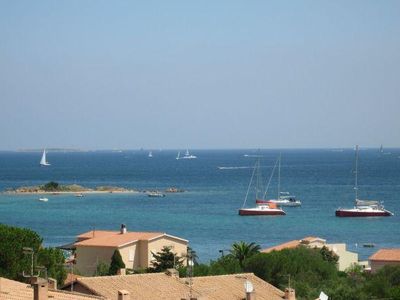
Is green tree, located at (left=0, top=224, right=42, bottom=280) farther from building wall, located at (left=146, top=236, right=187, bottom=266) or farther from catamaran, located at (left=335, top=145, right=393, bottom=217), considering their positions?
catamaran, located at (left=335, top=145, right=393, bottom=217)

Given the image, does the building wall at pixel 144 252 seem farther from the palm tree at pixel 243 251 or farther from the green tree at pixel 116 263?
the palm tree at pixel 243 251

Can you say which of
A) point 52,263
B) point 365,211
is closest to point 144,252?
point 52,263

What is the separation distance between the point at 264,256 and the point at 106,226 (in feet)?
176

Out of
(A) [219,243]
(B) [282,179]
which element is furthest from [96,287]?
(B) [282,179]

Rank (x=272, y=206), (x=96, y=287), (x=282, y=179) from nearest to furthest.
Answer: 1. (x=96, y=287)
2. (x=272, y=206)
3. (x=282, y=179)

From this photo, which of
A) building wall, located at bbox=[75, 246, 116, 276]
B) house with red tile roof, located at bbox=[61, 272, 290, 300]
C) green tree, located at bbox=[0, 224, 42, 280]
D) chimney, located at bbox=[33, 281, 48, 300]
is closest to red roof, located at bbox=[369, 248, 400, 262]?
building wall, located at bbox=[75, 246, 116, 276]

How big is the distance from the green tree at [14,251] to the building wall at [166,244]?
13.8 metres

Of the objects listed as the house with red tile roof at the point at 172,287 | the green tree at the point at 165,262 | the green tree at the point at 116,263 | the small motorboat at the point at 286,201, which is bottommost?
the small motorboat at the point at 286,201

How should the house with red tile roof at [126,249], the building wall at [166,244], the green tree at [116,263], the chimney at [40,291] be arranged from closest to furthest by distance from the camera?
the chimney at [40,291]
the green tree at [116,263]
the house with red tile roof at [126,249]
the building wall at [166,244]

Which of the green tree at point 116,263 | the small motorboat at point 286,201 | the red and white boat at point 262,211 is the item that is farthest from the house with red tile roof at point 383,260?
the small motorboat at point 286,201

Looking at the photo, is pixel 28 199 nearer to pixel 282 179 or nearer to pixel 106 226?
pixel 106 226

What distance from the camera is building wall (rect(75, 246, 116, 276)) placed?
49406 millimetres

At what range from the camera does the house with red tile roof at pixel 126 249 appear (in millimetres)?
49531

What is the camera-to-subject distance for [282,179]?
18875 cm
